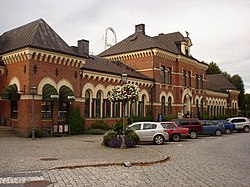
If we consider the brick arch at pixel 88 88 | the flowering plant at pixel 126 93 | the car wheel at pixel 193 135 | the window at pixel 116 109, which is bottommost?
the car wheel at pixel 193 135

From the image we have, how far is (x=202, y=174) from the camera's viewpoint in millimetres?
10648

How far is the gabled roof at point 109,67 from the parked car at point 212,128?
32.9 ft

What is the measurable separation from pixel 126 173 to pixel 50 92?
1570cm

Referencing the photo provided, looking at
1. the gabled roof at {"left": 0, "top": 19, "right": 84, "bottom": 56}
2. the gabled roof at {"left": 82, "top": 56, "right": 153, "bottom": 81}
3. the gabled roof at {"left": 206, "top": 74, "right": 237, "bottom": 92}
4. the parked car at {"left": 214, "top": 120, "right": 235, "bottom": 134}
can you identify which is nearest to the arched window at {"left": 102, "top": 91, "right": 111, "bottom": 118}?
the gabled roof at {"left": 82, "top": 56, "right": 153, "bottom": 81}

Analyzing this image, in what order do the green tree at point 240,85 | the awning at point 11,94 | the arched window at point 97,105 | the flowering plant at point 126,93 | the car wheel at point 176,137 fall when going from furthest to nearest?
the green tree at point 240,85 < the arched window at point 97,105 < the awning at point 11,94 < the car wheel at point 176,137 < the flowering plant at point 126,93

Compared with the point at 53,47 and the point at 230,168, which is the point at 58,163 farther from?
the point at 53,47

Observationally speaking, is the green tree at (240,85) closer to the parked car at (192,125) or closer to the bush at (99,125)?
the parked car at (192,125)

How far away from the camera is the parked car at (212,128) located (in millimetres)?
29797

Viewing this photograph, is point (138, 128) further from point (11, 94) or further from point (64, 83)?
point (11, 94)

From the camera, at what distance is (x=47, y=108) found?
26375 millimetres

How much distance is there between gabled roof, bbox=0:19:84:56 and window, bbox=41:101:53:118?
4.32 metres

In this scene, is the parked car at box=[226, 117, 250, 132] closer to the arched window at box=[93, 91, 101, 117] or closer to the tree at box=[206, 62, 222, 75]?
the arched window at box=[93, 91, 101, 117]

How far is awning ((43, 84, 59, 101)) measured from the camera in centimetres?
2505

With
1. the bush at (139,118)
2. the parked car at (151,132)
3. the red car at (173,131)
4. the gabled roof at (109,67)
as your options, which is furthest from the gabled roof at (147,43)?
the parked car at (151,132)
